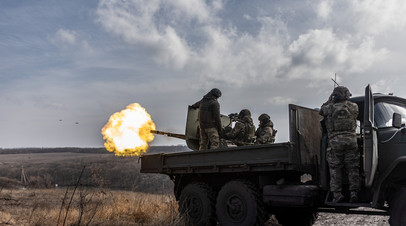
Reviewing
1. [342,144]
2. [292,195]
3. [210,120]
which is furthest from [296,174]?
[210,120]

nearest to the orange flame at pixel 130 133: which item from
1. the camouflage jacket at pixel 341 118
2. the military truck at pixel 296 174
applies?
Answer: the military truck at pixel 296 174

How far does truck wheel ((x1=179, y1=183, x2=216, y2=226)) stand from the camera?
7.71 meters

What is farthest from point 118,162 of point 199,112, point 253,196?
point 253,196

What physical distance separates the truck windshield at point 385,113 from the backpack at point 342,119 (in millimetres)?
382

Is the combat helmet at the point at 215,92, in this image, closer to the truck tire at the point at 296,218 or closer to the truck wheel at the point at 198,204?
the truck wheel at the point at 198,204

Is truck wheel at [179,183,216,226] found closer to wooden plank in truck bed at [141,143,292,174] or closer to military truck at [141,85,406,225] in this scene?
military truck at [141,85,406,225]

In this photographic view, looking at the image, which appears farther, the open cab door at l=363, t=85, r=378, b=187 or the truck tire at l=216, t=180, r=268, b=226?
the truck tire at l=216, t=180, r=268, b=226

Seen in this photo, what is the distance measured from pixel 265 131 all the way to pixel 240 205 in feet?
10.5

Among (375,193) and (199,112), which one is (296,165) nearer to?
(375,193)

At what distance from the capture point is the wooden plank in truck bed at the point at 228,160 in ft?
20.7

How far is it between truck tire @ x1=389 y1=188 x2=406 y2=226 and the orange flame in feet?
24.7

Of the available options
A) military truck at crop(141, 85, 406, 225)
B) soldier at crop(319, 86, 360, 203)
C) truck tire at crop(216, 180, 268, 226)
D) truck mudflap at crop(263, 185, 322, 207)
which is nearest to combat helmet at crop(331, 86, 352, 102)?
soldier at crop(319, 86, 360, 203)

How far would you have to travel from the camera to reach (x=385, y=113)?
6078mm

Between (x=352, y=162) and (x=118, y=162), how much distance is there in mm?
32788
